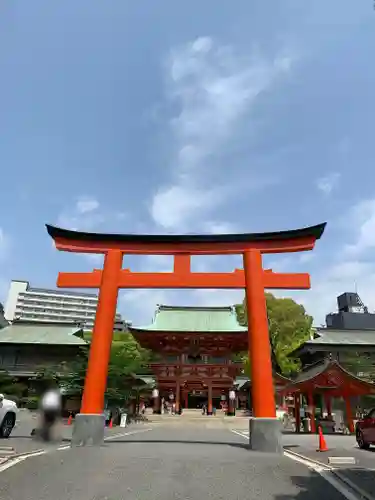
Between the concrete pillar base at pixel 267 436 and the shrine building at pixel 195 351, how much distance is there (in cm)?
2280

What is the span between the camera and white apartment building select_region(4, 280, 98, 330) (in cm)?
13038

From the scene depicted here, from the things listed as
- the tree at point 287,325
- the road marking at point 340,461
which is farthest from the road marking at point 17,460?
the tree at point 287,325

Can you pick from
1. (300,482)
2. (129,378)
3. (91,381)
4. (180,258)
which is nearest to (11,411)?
(91,381)

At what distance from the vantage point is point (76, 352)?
37531 millimetres

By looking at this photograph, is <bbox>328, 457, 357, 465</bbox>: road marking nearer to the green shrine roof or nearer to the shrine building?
the shrine building

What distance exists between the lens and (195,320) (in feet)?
128

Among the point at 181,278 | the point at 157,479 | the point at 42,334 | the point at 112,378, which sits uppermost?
the point at 42,334

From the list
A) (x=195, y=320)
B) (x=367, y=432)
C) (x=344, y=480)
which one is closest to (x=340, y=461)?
(x=344, y=480)

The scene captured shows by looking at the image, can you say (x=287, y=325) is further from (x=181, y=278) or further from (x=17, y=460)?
(x=17, y=460)

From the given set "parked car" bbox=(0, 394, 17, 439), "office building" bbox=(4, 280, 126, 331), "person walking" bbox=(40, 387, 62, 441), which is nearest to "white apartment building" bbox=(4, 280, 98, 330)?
"office building" bbox=(4, 280, 126, 331)

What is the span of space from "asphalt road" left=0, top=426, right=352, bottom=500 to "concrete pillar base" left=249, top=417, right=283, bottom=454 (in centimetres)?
230

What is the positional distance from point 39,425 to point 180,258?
7.28 meters

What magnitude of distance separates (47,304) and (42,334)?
345 ft

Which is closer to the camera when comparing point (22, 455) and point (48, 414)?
point (22, 455)
